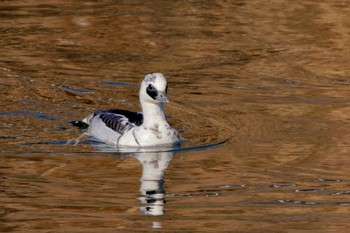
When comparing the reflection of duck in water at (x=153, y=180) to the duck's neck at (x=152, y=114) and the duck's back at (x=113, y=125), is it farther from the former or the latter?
the duck's back at (x=113, y=125)

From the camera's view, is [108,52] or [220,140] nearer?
[220,140]

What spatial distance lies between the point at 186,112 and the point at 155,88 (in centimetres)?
221

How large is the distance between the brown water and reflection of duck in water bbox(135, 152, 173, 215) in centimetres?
2

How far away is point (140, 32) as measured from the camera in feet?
84.2

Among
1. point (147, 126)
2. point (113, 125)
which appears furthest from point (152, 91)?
point (113, 125)

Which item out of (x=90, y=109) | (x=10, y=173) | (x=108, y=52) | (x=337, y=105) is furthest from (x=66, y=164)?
(x=108, y=52)

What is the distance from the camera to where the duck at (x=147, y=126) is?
17.3 metres

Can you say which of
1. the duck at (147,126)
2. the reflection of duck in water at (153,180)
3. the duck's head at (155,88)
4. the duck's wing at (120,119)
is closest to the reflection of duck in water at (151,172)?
the reflection of duck in water at (153,180)

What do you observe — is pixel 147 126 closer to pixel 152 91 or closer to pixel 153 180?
pixel 152 91

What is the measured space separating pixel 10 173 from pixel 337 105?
19.8 ft

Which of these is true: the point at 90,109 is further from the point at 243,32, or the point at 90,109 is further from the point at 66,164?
the point at 243,32

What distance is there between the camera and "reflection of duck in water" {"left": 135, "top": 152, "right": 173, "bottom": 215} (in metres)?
14.0

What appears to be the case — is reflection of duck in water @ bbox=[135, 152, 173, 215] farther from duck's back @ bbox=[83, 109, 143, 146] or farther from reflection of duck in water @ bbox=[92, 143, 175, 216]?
duck's back @ bbox=[83, 109, 143, 146]

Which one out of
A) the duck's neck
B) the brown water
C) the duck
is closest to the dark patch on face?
the duck
